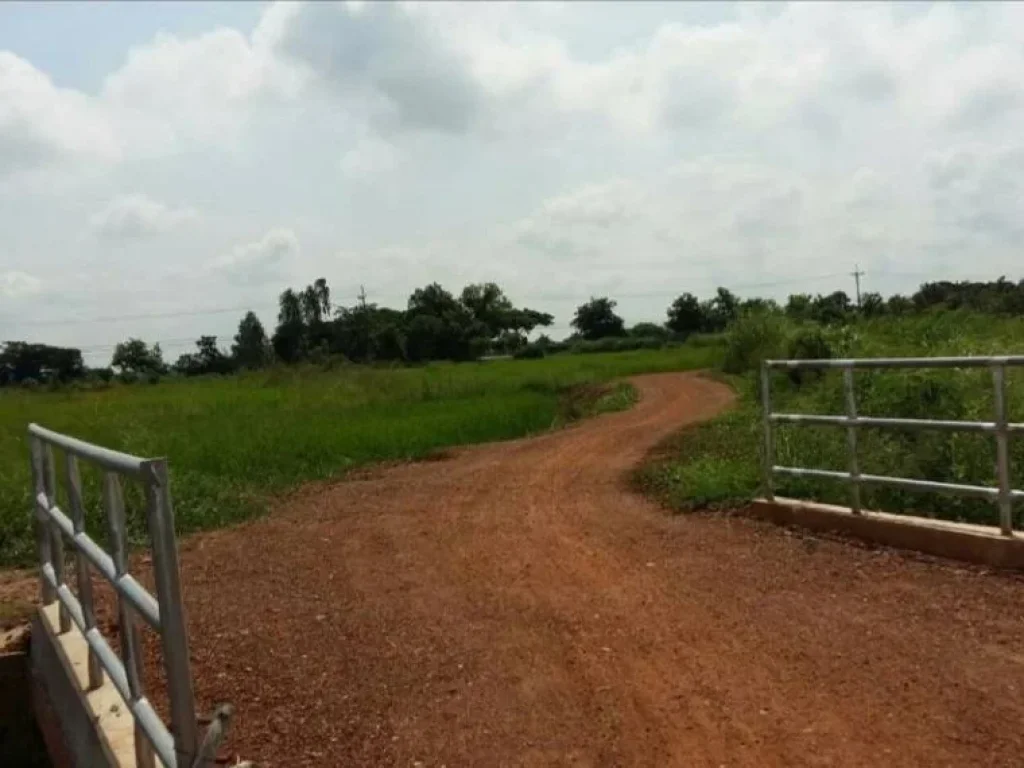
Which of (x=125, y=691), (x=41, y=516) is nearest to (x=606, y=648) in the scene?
(x=125, y=691)

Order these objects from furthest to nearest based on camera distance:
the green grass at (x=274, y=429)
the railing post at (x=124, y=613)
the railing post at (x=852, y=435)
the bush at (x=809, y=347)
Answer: the bush at (x=809, y=347), the green grass at (x=274, y=429), the railing post at (x=852, y=435), the railing post at (x=124, y=613)

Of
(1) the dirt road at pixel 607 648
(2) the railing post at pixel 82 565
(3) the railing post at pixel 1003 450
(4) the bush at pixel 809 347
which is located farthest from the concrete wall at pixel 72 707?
(4) the bush at pixel 809 347

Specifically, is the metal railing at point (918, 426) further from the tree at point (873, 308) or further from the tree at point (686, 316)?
the tree at point (686, 316)

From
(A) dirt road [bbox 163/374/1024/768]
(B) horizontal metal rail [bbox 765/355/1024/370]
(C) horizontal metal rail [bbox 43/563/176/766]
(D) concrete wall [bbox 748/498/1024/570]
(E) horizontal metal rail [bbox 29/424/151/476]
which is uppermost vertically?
(E) horizontal metal rail [bbox 29/424/151/476]

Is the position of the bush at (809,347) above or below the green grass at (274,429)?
above

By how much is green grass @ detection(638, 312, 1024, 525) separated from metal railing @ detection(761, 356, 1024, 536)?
70cm

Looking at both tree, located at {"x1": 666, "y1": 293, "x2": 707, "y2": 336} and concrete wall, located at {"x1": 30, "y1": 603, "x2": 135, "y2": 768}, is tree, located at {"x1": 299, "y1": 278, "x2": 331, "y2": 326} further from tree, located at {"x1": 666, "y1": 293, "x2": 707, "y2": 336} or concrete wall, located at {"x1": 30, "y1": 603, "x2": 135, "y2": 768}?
concrete wall, located at {"x1": 30, "y1": 603, "x2": 135, "y2": 768}

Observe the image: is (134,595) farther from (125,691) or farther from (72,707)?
(72,707)

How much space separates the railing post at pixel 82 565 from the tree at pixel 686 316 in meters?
85.2

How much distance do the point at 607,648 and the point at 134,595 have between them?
262 centimetres

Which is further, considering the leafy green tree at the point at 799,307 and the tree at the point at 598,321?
the tree at the point at 598,321

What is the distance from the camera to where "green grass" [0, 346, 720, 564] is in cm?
1180

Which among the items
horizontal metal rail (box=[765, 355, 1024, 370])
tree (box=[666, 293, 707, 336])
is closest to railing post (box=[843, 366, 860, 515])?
horizontal metal rail (box=[765, 355, 1024, 370])

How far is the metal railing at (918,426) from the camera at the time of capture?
6.47 meters
